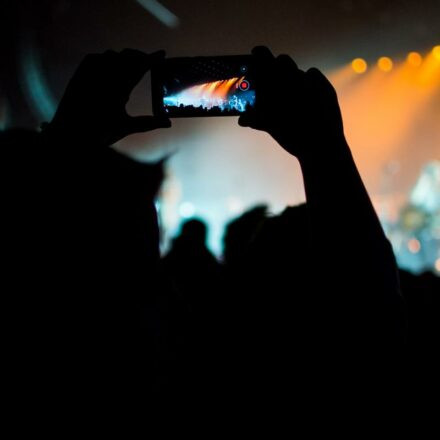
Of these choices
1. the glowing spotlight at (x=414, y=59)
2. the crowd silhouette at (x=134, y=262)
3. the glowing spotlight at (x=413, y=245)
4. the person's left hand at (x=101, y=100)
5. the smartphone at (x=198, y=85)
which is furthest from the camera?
the glowing spotlight at (x=413, y=245)

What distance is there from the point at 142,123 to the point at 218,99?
0.74 feet

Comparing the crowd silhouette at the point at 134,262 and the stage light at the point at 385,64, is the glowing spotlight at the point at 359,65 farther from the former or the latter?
the crowd silhouette at the point at 134,262

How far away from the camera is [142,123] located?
86 cm

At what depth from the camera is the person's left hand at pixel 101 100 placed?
710 millimetres

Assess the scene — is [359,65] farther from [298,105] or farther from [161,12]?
[298,105]

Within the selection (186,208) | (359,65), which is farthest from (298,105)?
(186,208)

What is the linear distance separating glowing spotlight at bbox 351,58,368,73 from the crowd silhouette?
27.8 ft

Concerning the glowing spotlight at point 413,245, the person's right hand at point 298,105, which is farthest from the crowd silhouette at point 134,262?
the glowing spotlight at point 413,245

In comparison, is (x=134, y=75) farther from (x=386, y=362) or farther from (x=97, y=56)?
(x=386, y=362)

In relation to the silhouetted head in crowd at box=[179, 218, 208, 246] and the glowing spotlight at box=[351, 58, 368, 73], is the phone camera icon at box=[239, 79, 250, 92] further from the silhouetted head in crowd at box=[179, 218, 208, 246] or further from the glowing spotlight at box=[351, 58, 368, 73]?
the glowing spotlight at box=[351, 58, 368, 73]

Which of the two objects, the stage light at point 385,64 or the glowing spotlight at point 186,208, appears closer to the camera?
the stage light at point 385,64

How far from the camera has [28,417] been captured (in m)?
0.52

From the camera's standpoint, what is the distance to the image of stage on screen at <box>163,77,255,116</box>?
3.16ft

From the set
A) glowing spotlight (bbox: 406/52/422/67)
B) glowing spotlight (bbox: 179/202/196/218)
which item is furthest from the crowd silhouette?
glowing spotlight (bbox: 179/202/196/218)
